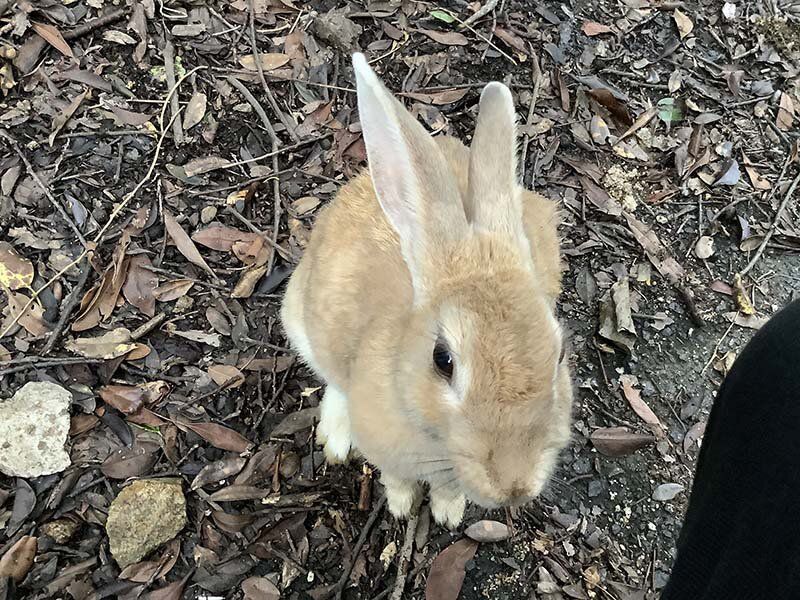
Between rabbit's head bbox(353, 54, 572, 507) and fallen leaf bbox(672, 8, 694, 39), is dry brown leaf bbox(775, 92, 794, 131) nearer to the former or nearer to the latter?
fallen leaf bbox(672, 8, 694, 39)

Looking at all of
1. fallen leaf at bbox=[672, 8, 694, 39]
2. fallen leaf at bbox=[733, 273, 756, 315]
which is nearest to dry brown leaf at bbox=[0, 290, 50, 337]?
fallen leaf at bbox=[733, 273, 756, 315]

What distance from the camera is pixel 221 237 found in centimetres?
405

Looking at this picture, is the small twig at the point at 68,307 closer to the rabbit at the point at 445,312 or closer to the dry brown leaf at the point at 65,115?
the dry brown leaf at the point at 65,115

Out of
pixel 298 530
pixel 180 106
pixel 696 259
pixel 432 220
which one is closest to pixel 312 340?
pixel 298 530

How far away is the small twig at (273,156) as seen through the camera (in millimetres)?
4078

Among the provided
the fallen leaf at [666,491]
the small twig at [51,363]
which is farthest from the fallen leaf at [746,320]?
the small twig at [51,363]

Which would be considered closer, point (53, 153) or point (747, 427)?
point (747, 427)

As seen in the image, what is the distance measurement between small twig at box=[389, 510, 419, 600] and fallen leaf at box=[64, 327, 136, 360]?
5.68 ft

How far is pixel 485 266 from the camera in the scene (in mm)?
2416

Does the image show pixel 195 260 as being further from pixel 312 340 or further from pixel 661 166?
pixel 661 166

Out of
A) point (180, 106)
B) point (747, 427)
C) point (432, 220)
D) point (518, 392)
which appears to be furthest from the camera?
point (180, 106)

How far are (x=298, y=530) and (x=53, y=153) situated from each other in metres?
2.63

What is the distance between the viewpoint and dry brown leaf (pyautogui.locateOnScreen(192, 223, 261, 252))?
4.04 m

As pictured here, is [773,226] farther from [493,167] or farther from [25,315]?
[25,315]
